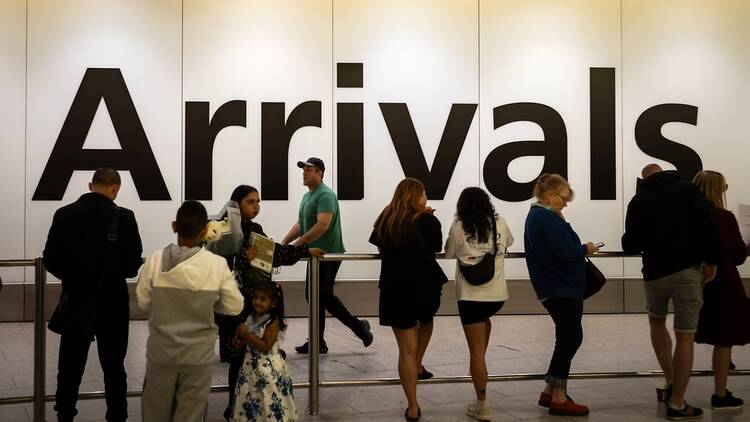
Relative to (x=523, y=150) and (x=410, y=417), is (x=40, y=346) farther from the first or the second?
(x=523, y=150)

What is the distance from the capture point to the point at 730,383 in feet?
19.8

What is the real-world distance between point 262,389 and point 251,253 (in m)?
0.80

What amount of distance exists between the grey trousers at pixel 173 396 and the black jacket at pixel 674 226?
304cm

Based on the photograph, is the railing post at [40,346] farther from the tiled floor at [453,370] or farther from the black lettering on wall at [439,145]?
the black lettering on wall at [439,145]

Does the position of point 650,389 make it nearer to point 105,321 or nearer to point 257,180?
point 105,321

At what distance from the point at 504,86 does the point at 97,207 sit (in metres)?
6.42

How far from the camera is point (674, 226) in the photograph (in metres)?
5.07

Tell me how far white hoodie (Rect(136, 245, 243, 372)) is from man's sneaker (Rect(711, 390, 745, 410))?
11.0 ft

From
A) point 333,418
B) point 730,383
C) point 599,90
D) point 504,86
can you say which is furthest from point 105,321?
point 599,90

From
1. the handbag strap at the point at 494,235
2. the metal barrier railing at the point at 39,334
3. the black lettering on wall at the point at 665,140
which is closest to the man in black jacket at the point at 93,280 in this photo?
the metal barrier railing at the point at 39,334

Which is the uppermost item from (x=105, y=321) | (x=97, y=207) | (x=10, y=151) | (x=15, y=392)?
(x=10, y=151)

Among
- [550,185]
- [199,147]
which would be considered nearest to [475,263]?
[550,185]

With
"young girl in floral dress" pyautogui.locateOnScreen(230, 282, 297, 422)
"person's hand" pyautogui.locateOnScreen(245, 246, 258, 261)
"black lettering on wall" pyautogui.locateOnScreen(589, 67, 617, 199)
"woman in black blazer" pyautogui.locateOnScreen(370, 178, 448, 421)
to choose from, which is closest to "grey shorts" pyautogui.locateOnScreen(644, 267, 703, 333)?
"woman in black blazer" pyautogui.locateOnScreen(370, 178, 448, 421)

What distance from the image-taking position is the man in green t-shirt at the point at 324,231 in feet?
23.3
